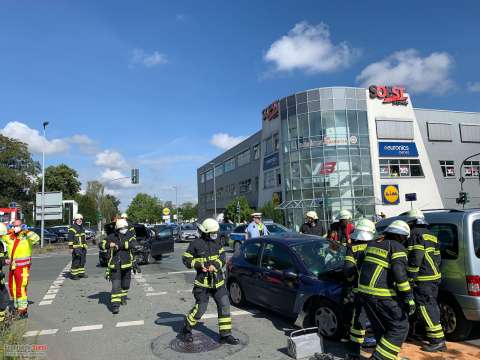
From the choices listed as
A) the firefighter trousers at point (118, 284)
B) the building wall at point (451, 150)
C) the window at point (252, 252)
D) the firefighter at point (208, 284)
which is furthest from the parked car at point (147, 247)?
the building wall at point (451, 150)

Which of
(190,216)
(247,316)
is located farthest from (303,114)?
(190,216)

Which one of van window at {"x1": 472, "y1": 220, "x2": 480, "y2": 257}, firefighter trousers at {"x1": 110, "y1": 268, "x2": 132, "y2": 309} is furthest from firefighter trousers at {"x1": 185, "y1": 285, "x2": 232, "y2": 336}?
van window at {"x1": 472, "y1": 220, "x2": 480, "y2": 257}

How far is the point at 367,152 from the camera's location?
37.1 meters

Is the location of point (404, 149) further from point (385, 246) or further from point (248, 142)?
point (385, 246)

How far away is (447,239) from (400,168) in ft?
115

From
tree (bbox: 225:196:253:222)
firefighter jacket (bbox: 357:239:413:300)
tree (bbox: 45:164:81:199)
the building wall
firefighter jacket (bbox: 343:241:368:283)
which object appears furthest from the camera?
tree (bbox: 45:164:81:199)

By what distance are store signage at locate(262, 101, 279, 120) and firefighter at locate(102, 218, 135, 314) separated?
117 ft

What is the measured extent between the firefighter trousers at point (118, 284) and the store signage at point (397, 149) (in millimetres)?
33755

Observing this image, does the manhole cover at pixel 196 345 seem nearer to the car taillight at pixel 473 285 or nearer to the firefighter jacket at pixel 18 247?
the car taillight at pixel 473 285

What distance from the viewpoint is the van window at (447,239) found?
5188mm

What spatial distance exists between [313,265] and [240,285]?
1.92 m

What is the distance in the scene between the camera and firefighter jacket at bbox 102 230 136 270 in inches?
300

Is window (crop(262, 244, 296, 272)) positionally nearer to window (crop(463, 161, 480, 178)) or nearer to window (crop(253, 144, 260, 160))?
window (crop(463, 161, 480, 178))

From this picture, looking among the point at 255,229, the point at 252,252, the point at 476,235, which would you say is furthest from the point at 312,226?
the point at 476,235
